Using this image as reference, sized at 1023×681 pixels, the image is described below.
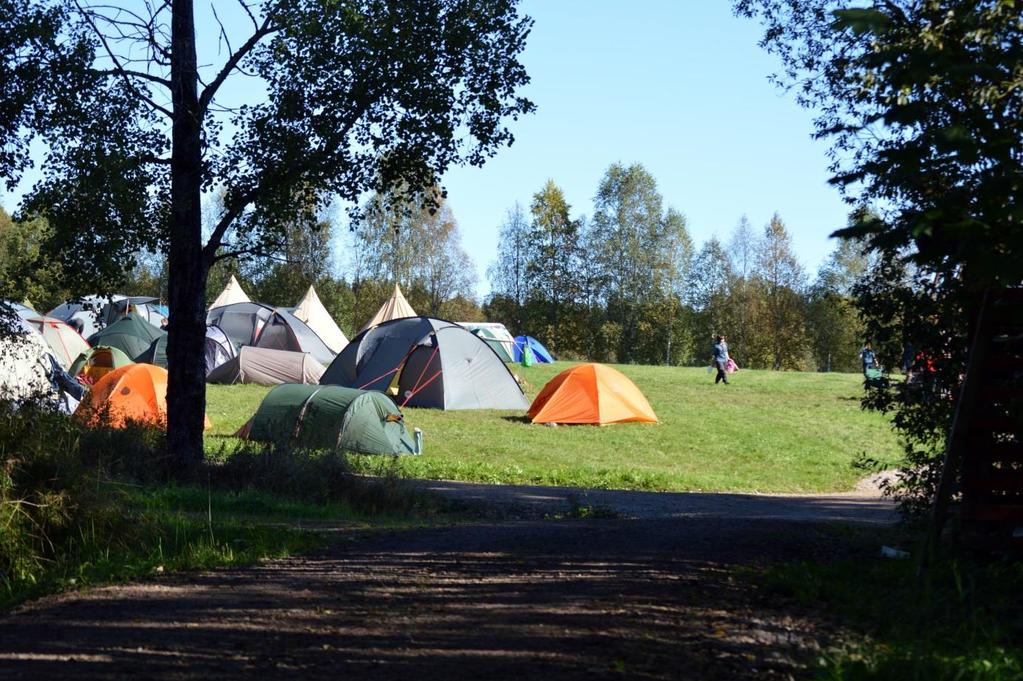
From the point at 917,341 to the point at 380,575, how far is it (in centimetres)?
423

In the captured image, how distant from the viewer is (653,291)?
66.1m

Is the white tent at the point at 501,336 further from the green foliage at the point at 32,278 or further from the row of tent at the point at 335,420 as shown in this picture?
the green foliage at the point at 32,278

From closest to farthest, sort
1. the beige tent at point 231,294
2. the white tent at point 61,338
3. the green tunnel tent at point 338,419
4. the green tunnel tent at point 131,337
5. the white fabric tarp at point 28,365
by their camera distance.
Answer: the white fabric tarp at point 28,365, the green tunnel tent at point 338,419, the white tent at point 61,338, the green tunnel tent at point 131,337, the beige tent at point 231,294

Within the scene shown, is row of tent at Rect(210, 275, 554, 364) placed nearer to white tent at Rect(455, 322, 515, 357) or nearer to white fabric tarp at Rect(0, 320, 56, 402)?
white tent at Rect(455, 322, 515, 357)

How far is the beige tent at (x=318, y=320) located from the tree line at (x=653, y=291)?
1048 inches

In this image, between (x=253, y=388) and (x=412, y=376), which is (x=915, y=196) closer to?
(x=412, y=376)

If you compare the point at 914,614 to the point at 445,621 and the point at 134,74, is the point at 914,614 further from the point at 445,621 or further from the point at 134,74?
the point at 134,74

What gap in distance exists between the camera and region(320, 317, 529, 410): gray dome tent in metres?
26.4

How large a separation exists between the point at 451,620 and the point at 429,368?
20953 mm

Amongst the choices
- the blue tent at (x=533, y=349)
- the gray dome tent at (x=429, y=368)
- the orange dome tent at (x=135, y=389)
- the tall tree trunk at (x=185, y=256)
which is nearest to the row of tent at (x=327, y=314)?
the blue tent at (x=533, y=349)

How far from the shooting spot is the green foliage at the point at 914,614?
15.5 feet

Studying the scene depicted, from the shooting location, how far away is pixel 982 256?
571cm

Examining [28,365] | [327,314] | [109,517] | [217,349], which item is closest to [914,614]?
[109,517]

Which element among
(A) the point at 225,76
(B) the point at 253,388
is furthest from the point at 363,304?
(A) the point at 225,76
